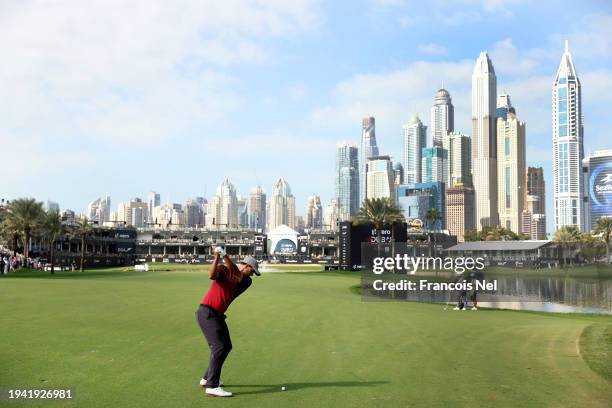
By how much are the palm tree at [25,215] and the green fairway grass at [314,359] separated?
6378cm

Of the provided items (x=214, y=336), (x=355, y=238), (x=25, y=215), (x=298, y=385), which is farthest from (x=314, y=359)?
(x=25, y=215)

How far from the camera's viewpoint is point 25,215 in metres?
79.4

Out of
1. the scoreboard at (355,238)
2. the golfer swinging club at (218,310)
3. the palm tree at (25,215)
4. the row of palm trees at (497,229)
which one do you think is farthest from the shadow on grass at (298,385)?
the palm tree at (25,215)

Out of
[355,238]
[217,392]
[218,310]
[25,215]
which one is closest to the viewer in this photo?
[217,392]

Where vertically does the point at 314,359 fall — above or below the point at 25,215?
below

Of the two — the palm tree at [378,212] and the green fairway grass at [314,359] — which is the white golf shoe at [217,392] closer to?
the green fairway grass at [314,359]

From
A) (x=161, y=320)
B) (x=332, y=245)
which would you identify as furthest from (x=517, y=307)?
(x=332, y=245)

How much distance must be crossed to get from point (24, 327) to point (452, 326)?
12186 millimetres

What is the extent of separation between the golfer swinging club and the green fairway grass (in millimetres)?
443

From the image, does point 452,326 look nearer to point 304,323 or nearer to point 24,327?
point 304,323

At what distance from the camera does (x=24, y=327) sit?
16172 mm

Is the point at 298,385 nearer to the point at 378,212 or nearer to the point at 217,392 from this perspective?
the point at 217,392

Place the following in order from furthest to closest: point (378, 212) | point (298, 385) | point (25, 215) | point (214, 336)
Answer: point (378, 212)
point (25, 215)
point (298, 385)
point (214, 336)

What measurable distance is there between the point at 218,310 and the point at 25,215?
78.1m
